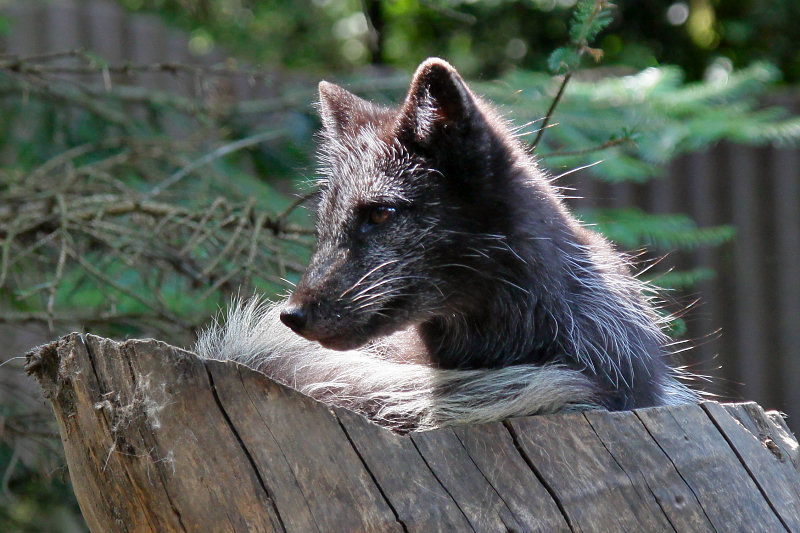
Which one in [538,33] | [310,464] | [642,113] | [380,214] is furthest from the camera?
[538,33]

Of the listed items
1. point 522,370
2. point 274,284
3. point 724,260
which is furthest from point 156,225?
point 724,260

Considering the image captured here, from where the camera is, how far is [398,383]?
2410 mm

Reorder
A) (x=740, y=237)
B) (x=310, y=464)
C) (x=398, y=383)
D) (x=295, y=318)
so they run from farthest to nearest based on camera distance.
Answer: (x=740, y=237) < (x=398, y=383) < (x=295, y=318) < (x=310, y=464)

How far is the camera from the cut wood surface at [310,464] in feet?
5.69

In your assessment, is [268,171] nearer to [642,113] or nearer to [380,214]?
[642,113]

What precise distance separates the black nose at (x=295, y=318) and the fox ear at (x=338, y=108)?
0.87 metres

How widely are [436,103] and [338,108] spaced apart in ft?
2.15

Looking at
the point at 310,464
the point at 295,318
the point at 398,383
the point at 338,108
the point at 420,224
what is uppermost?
the point at 338,108

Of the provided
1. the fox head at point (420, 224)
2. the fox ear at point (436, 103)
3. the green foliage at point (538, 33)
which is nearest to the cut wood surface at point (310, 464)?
the fox head at point (420, 224)

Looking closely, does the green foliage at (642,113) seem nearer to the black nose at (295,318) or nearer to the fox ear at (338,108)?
the fox ear at (338,108)

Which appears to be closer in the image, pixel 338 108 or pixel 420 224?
pixel 420 224

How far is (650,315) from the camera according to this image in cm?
292

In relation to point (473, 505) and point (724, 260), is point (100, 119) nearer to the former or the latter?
point (473, 505)

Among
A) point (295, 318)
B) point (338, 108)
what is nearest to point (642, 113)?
point (338, 108)
